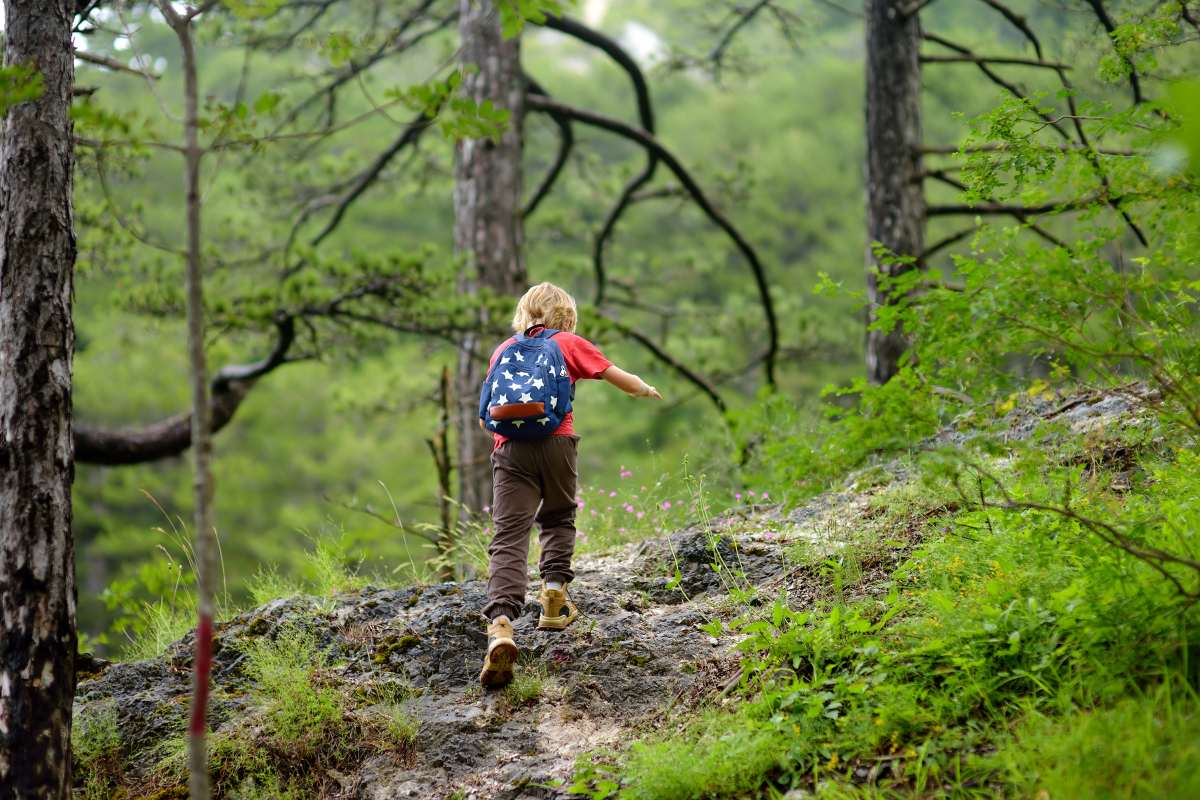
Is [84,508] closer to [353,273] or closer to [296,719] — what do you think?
[353,273]

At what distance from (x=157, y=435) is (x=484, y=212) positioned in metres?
2.94

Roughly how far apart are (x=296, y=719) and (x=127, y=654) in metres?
1.56

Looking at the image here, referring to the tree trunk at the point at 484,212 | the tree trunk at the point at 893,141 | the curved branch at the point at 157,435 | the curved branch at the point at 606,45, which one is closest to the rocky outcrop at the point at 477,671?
the curved branch at the point at 157,435

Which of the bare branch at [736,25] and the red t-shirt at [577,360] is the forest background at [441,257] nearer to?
the bare branch at [736,25]

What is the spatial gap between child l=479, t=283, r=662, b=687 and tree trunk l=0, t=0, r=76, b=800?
154 centimetres

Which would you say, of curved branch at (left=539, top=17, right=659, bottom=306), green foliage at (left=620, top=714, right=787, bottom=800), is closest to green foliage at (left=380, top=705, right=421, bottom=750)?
green foliage at (left=620, top=714, right=787, bottom=800)

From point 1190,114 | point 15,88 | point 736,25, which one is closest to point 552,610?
point 15,88

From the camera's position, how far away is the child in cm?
397

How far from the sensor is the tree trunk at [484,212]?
741cm

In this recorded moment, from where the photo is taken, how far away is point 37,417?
320cm

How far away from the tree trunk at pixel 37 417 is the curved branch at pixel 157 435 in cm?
293

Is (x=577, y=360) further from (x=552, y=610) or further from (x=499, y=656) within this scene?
(x=499, y=656)

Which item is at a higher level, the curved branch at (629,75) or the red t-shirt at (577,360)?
the curved branch at (629,75)

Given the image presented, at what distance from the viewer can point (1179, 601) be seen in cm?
259
